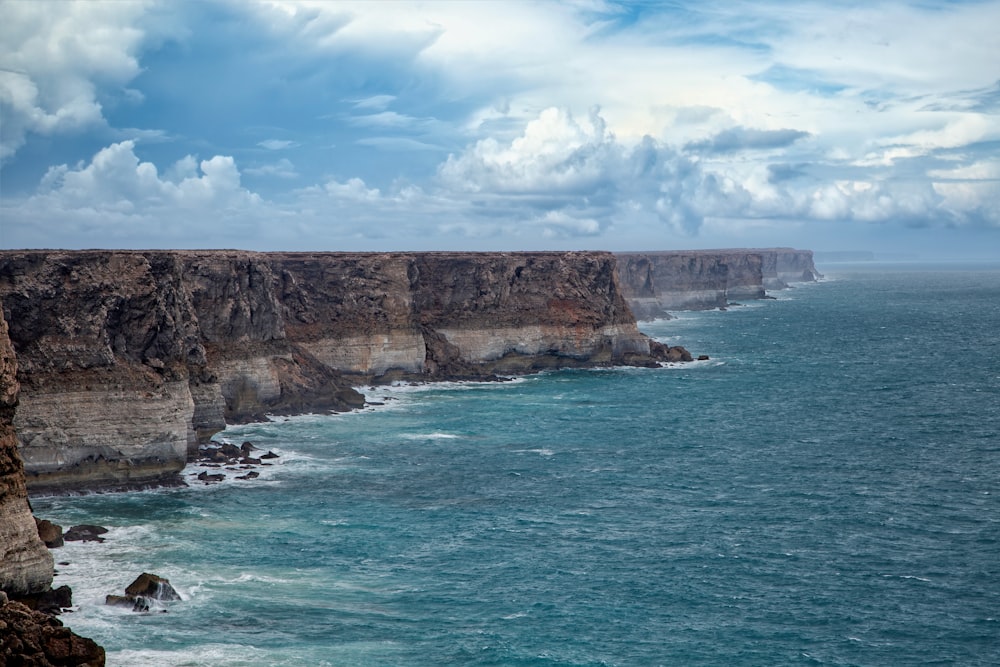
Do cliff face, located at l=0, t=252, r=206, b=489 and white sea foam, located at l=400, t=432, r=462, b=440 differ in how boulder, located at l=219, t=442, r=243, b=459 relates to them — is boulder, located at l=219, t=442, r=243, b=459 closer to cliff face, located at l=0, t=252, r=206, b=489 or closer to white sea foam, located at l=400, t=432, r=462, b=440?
cliff face, located at l=0, t=252, r=206, b=489

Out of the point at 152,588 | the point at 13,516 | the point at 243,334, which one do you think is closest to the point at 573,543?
the point at 152,588

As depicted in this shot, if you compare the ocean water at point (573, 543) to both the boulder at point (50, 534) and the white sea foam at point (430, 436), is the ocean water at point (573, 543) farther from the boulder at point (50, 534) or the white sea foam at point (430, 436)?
the boulder at point (50, 534)

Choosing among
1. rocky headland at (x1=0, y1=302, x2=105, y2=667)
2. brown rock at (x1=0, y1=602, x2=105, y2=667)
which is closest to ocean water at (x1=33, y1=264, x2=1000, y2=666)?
rocky headland at (x1=0, y1=302, x2=105, y2=667)

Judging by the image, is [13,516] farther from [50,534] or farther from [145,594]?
[50,534]


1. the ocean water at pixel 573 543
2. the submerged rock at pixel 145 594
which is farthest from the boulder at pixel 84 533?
the submerged rock at pixel 145 594

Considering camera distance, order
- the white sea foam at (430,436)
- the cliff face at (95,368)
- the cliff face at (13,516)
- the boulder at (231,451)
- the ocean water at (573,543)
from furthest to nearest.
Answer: the white sea foam at (430,436) < the boulder at (231,451) < the cliff face at (95,368) < the ocean water at (573,543) < the cliff face at (13,516)
